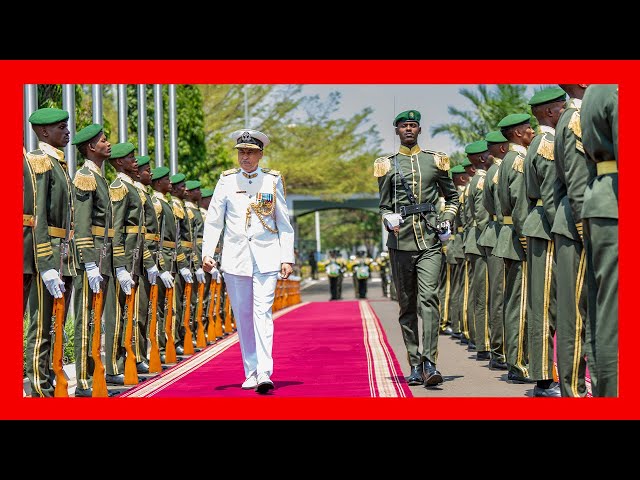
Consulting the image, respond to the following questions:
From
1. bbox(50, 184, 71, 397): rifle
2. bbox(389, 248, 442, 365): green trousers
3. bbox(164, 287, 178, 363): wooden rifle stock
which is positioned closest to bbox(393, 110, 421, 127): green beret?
bbox(389, 248, 442, 365): green trousers

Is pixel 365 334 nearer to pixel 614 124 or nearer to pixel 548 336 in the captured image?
pixel 548 336

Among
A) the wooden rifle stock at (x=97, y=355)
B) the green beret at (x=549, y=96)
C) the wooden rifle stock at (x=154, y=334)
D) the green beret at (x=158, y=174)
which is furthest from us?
the green beret at (x=158, y=174)

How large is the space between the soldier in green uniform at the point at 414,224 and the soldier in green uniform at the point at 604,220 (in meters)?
3.12

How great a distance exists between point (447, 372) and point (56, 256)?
170 inches

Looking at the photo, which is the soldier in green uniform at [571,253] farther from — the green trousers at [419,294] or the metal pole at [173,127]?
the metal pole at [173,127]

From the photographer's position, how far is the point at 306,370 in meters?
10.0

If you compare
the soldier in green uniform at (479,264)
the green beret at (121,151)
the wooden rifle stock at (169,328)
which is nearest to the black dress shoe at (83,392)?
the green beret at (121,151)

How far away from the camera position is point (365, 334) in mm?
14875

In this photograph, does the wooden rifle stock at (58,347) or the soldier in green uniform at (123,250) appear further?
the soldier in green uniform at (123,250)

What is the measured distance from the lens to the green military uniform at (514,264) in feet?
29.5

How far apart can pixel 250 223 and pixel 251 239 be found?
0.45ft

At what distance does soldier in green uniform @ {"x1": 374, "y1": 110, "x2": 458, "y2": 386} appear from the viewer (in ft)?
28.9

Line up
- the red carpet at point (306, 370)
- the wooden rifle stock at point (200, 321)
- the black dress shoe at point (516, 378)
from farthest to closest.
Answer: the wooden rifle stock at point (200, 321) < the black dress shoe at point (516, 378) < the red carpet at point (306, 370)

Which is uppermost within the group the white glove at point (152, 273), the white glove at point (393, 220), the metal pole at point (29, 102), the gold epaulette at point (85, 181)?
the metal pole at point (29, 102)
